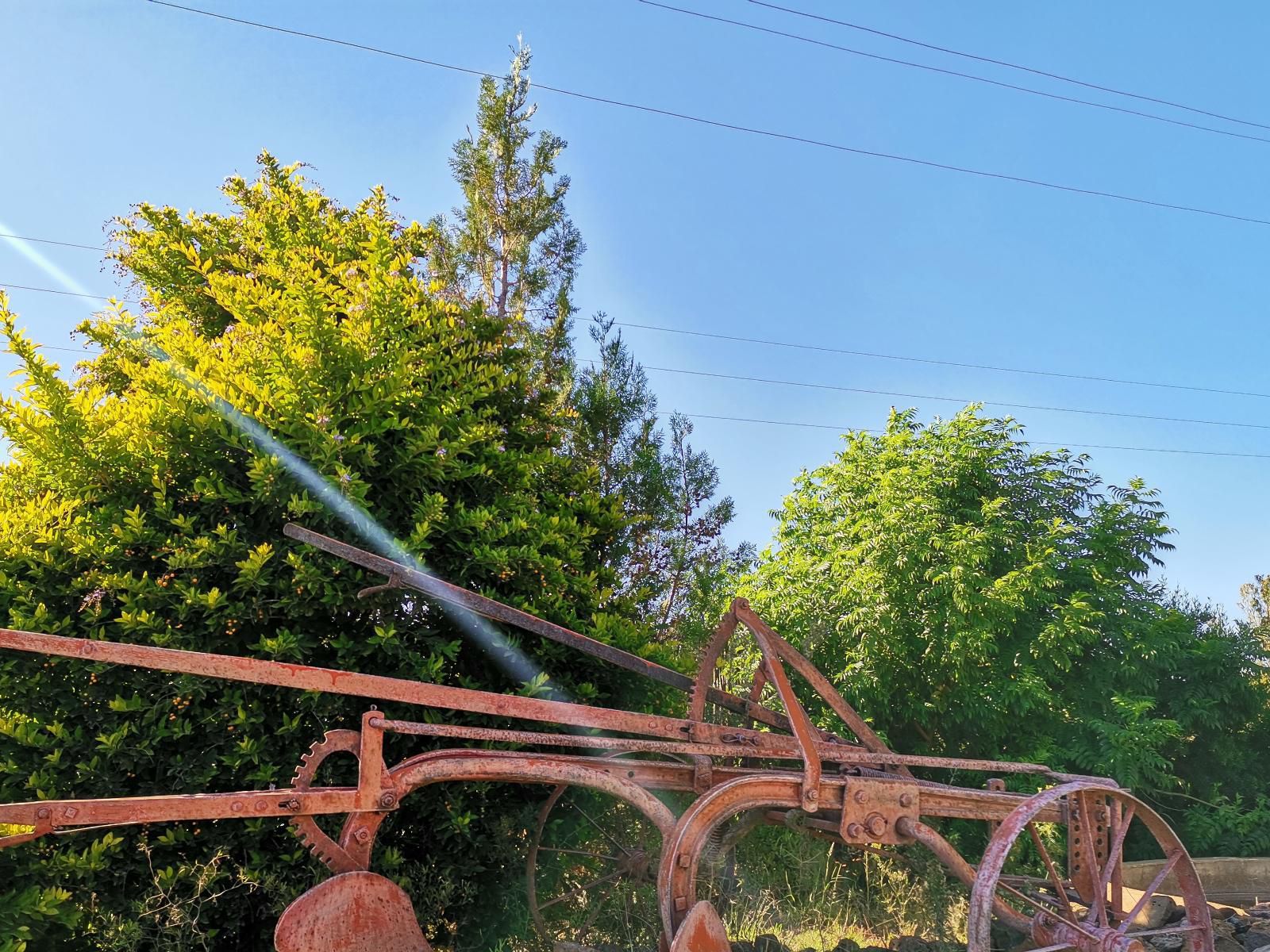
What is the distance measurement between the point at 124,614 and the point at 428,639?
1511 millimetres

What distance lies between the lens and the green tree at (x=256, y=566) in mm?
4523

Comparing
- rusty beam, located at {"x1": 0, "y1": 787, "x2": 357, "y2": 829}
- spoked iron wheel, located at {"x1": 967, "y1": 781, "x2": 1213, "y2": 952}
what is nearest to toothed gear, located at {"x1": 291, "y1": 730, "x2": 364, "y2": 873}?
rusty beam, located at {"x1": 0, "y1": 787, "x2": 357, "y2": 829}

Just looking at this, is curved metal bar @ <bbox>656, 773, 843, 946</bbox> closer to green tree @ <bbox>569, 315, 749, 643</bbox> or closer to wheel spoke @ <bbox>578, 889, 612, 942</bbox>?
wheel spoke @ <bbox>578, 889, 612, 942</bbox>

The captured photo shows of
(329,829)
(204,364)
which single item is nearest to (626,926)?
(329,829)

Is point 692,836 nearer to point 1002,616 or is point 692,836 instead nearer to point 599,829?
point 599,829

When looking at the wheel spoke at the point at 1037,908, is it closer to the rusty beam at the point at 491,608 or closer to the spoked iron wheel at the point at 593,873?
the rusty beam at the point at 491,608

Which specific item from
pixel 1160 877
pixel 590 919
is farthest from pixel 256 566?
pixel 1160 877

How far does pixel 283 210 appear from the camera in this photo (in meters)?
7.24

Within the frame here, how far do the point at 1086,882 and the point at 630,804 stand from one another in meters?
2.53

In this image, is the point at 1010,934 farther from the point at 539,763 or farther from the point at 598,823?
the point at 539,763

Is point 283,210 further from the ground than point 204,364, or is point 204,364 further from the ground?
point 283,210

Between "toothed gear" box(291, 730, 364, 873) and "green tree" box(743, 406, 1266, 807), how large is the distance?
6798 millimetres

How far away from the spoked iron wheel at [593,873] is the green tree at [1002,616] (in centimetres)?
419

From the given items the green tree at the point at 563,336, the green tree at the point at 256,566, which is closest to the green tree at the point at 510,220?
the green tree at the point at 563,336
